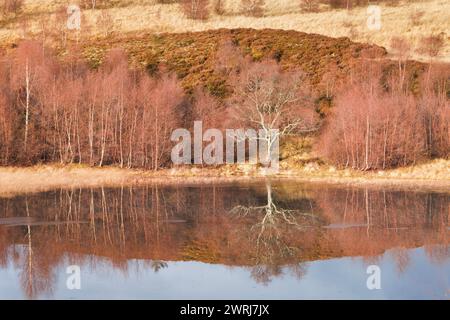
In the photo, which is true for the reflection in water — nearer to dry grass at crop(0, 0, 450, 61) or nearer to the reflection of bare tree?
the reflection of bare tree

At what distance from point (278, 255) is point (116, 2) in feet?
217

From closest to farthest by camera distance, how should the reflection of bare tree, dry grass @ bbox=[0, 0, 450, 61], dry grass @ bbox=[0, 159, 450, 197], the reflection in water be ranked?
the reflection of bare tree, the reflection in water, dry grass @ bbox=[0, 159, 450, 197], dry grass @ bbox=[0, 0, 450, 61]

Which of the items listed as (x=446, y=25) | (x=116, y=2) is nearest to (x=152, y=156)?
(x=446, y=25)

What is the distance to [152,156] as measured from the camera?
4288 cm

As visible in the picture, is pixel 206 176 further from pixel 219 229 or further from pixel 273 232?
pixel 273 232

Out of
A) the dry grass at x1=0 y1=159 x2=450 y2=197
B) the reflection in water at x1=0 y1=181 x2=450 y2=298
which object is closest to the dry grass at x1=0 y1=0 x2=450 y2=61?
the dry grass at x1=0 y1=159 x2=450 y2=197

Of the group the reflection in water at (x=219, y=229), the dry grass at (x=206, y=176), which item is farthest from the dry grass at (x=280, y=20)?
the reflection in water at (x=219, y=229)

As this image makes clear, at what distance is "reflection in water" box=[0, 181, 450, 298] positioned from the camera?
1881cm

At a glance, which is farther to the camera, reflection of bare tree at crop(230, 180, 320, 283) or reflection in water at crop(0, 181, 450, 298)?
reflection in water at crop(0, 181, 450, 298)

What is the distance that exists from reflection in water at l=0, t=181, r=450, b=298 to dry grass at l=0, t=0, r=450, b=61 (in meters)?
35.5

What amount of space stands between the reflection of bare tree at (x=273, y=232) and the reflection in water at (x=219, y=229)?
4 cm

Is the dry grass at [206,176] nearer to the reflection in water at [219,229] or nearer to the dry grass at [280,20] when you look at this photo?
the reflection in water at [219,229]

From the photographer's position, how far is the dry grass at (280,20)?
64.1 metres

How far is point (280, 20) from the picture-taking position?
70625mm
